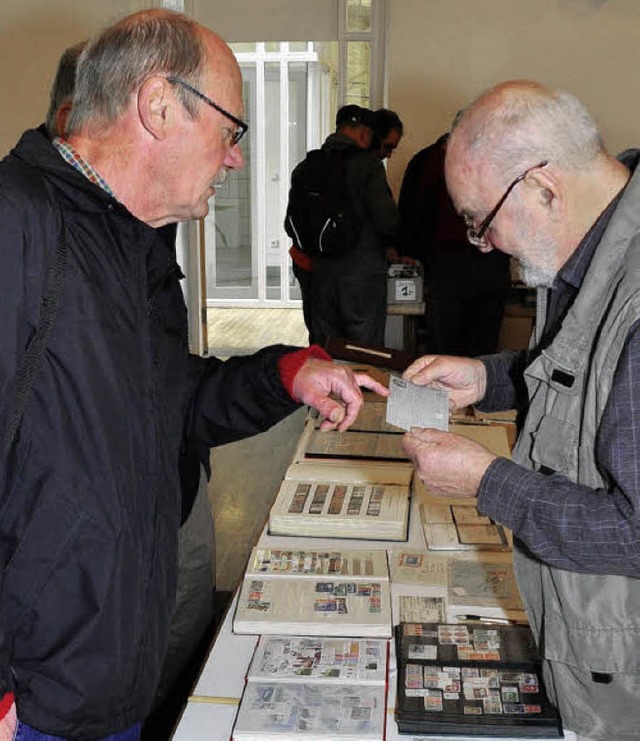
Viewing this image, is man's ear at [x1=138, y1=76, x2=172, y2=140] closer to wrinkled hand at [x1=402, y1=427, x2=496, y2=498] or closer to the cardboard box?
wrinkled hand at [x1=402, y1=427, x2=496, y2=498]

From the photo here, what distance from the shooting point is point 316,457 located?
2668mm

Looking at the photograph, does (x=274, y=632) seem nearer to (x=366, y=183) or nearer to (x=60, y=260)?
(x=60, y=260)

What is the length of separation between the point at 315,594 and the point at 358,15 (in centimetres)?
618

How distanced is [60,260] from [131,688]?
2.32 ft

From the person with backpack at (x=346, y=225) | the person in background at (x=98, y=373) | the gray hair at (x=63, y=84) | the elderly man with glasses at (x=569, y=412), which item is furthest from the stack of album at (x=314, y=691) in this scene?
the person with backpack at (x=346, y=225)

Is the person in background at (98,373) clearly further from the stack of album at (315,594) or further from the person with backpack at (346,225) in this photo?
the person with backpack at (346,225)

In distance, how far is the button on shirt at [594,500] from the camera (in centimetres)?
124

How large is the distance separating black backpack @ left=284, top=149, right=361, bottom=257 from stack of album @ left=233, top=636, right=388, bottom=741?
3.86m

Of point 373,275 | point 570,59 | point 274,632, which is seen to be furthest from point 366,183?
point 274,632

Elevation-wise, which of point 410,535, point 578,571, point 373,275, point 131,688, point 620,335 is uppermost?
point 620,335

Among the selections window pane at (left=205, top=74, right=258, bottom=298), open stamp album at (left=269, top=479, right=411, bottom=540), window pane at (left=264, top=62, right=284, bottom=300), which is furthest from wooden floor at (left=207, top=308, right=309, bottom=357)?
open stamp album at (left=269, top=479, right=411, bottom=540)

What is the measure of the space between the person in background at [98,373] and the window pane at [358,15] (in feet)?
19.8

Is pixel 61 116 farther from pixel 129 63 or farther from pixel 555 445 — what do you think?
pixel 555 445

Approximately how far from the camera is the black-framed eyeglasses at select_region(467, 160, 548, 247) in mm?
1452
